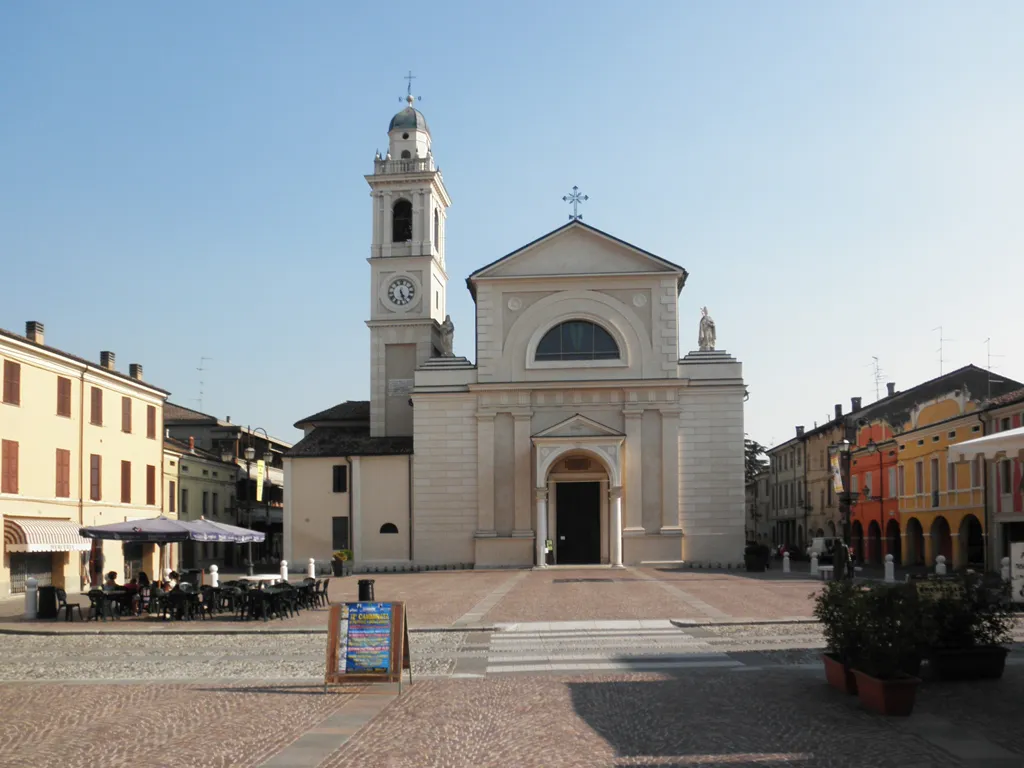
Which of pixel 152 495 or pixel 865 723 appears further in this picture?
pixel 152 495

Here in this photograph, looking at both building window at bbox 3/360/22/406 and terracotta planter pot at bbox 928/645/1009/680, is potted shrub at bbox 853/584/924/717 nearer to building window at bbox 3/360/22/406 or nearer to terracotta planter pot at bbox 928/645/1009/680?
terracotta planter pot at bbox 928/645/1009/680

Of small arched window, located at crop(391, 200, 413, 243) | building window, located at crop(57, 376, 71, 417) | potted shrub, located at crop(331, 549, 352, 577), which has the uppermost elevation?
small arched window, located at crop(391, 200, 413, 243)

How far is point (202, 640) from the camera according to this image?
2022cm

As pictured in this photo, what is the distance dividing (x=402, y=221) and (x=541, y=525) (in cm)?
1765

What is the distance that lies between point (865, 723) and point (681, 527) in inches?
1443

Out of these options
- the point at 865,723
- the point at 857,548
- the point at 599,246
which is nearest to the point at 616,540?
the point at 599,246

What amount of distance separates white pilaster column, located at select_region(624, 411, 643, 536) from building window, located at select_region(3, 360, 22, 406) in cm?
2421

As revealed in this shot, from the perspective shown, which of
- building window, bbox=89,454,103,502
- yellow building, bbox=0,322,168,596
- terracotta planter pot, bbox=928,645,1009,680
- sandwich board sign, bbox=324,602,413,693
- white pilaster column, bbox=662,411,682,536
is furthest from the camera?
white pilaster column, bbox=662,411,682,536

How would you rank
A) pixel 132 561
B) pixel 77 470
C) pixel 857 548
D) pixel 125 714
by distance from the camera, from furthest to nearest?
1. pixel 857 548
2. pixel 132 561
3. pixel 77 470
4. pixel 125 714

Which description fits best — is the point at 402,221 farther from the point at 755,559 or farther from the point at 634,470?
the point at 755,559

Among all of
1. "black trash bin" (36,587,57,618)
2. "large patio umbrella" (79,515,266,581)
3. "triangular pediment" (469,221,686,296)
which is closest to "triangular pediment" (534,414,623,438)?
"triangular pediment" (469,221,686,296)

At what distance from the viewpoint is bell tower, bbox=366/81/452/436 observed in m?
53.4

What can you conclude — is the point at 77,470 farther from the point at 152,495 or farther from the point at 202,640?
the point at 202,640

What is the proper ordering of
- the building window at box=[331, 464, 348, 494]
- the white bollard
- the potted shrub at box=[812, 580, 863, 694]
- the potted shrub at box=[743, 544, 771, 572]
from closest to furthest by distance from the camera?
the potted shrub at box=[812, 580, 863, 694] → the white bollard → the potted shrub at box=[743, 544, 771, 572] → the building window at box=[331, 464, 348, 494]
